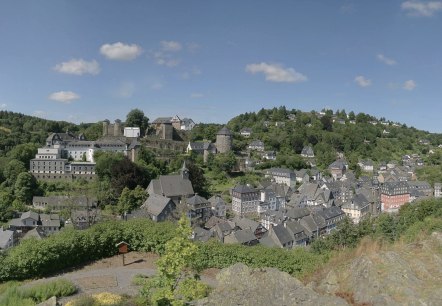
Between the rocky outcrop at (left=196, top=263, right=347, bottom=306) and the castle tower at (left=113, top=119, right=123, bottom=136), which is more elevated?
the castle tower at (left=113, top=119, right=123, bottom=136)

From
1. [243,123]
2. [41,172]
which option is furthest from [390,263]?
[243,123]

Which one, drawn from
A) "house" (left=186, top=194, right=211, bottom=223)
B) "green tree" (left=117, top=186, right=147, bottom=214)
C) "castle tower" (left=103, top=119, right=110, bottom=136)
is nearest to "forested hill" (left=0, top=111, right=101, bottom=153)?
"castle tower" (left=103, top=119, right=110, bottom=136)

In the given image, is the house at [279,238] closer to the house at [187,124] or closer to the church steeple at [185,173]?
the church steeple at [185,173]

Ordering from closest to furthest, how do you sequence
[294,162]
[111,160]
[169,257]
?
[169,257] < [111,160] < [294,162]

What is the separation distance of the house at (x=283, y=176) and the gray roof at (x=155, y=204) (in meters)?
27.4

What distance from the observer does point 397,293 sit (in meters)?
5.14

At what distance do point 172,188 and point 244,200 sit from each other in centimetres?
967

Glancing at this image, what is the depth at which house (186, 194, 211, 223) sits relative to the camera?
131 feet

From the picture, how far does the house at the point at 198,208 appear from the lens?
40062 millimetres

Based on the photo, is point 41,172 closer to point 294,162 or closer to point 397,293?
point 294,162

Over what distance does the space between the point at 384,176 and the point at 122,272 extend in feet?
229

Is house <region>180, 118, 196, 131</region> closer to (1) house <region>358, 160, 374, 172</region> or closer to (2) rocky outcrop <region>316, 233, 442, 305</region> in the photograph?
(1) house <region>358, 160, 374, 172</region>

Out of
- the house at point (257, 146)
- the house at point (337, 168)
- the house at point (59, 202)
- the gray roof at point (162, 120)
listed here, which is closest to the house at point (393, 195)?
the house at point (337, 168)

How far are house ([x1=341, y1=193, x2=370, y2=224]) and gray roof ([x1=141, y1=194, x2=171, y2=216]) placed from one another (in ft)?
92.3
